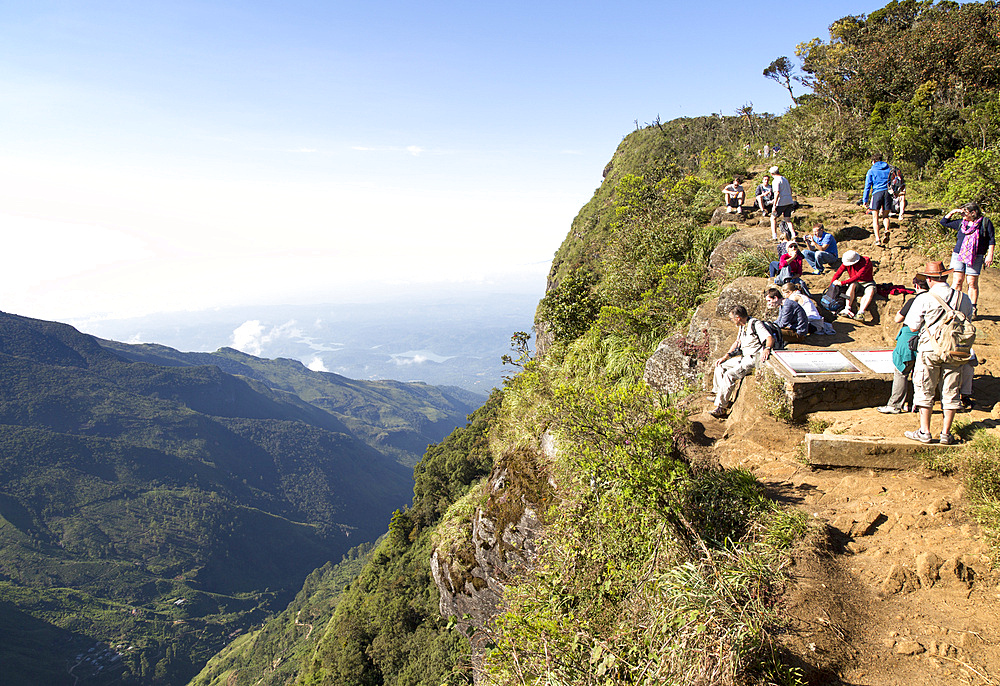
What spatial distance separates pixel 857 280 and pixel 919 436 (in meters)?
5.21

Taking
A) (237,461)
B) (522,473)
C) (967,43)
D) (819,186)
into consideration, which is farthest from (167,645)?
(967,43)

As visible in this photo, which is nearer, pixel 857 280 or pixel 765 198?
pixel 857 280

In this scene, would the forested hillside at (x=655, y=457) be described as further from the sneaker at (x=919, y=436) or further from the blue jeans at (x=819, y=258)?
the sneaker at (x=919, y=436)

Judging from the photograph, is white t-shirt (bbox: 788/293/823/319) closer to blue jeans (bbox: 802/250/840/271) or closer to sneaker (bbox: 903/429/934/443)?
blue jeans (bbox: 802/250/840/271)

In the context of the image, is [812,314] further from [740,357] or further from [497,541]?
[497,541]

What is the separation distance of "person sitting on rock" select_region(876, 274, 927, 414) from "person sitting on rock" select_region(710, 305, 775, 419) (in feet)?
5.21

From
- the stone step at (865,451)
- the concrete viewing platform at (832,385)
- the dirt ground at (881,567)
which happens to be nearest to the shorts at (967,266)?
the dirt ground at (881,567)

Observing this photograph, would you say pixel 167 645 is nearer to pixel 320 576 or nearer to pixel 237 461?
pixel 320 576

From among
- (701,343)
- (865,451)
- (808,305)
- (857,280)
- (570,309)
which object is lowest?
(865,451)

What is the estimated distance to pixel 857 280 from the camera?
9.32 meters

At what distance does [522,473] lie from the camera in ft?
29.7

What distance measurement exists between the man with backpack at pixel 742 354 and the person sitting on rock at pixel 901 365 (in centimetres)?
159

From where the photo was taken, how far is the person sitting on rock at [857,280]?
9.12m

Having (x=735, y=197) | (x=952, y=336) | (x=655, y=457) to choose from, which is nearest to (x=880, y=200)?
(x=735, y=197)
